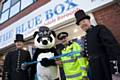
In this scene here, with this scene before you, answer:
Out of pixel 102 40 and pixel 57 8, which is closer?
pixel 102 40

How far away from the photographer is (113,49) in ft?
9.27

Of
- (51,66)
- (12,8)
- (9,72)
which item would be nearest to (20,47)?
(9,72)

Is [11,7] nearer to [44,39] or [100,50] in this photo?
[44,39]

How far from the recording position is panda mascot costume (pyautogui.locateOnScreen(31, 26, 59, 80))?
4.10 meters

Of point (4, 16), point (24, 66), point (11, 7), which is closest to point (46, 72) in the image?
point (24, 66)

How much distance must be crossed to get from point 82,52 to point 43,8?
250cm

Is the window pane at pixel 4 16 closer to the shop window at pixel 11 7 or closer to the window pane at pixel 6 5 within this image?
the shop window at pixel 11 7

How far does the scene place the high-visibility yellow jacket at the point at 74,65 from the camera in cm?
350

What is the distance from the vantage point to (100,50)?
9.96 feet

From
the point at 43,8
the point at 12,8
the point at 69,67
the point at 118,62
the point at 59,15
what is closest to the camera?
the point at 118,62

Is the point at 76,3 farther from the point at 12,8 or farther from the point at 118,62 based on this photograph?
the point at 12,8

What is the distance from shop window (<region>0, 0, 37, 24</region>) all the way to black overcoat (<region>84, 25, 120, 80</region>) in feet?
12.0

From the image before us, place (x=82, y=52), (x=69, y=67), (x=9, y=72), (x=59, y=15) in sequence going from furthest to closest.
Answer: (x=59, y=15), (x=9, y=72), (x=69, y=67), (x=82, y=52)

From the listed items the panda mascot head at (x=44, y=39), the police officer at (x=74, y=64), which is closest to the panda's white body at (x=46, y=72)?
the panda mascot head at (x=44, y=39)
